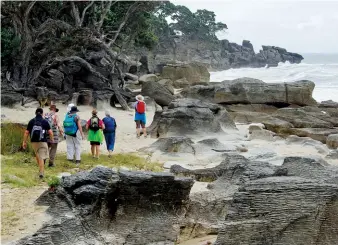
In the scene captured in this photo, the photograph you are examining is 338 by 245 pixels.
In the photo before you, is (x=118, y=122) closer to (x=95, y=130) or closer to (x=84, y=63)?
(x=84, y=63)

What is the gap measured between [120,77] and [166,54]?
58.7 meters

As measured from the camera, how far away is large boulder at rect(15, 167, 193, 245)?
6.97m

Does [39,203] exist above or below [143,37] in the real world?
below

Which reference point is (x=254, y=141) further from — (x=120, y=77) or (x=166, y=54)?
(x=166, y=54)

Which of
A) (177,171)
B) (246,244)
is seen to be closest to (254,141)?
(177,171)

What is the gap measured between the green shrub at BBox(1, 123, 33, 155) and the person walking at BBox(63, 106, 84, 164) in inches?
40.0

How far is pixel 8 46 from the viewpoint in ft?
74.5

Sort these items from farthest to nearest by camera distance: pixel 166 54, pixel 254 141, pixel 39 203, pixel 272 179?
pixel 166 54
pixel 254 141
pixel 39 203
pixel 272 179

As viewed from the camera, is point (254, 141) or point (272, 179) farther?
point (254, 141)

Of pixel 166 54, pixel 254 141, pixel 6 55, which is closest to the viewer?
pixel 254 141

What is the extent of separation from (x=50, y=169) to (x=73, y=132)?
1.18m

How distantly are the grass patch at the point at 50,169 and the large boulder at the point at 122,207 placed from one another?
5.61ft

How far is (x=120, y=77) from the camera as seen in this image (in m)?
25.5

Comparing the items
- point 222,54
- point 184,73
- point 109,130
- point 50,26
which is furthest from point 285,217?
point 222,54
